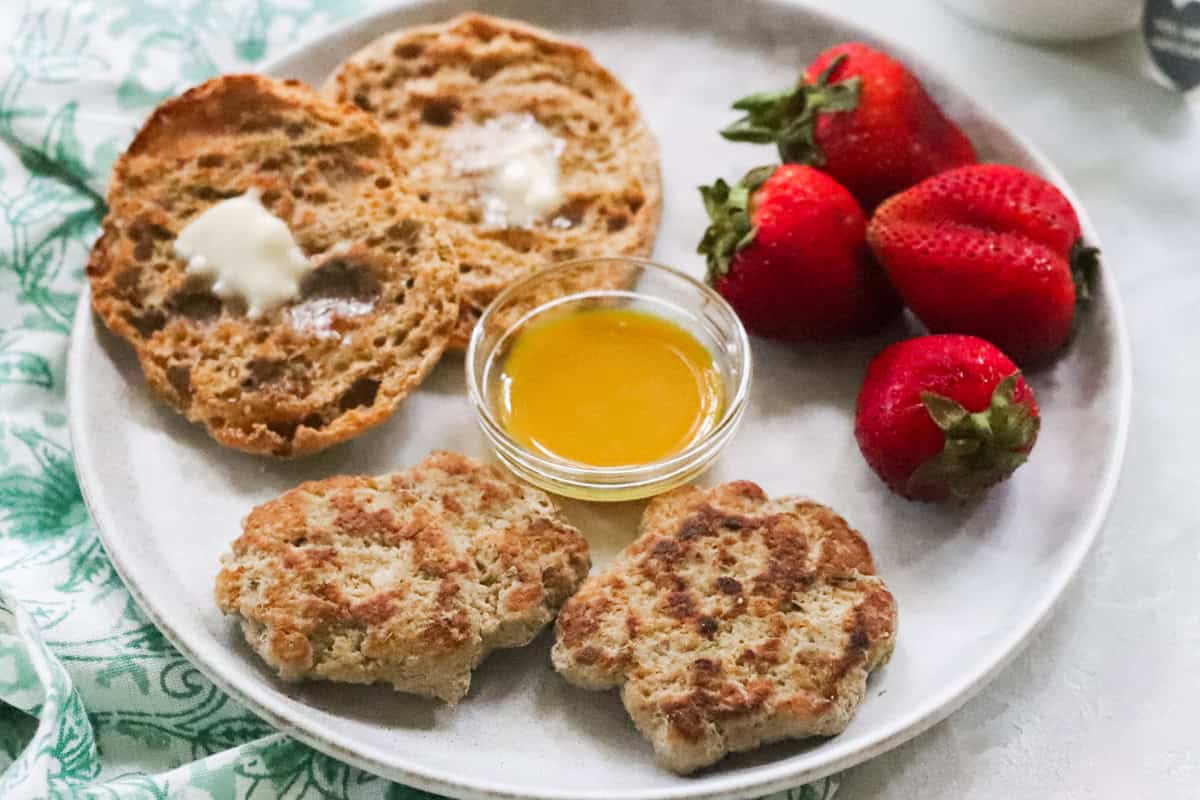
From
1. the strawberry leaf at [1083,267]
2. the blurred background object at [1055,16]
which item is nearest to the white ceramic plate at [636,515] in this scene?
the strawberry leaf at [1083,267]

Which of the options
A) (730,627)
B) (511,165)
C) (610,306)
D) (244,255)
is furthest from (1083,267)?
(244,255)

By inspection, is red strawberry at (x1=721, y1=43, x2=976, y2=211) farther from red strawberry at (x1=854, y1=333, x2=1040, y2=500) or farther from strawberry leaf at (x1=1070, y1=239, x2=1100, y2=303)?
red strawberry at (x1=854, y1=333, x2=1040, y2=500)

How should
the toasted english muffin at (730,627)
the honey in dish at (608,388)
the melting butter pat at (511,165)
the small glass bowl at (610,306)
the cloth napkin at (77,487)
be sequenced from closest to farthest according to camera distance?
1. the toasted english muffin at (730,627)
2. the cloth napkin at (77,487)
3. the small glass bowl at (610,306)
4. the honey in dish at (608,388)
5. the melting butter pat at (511,165)

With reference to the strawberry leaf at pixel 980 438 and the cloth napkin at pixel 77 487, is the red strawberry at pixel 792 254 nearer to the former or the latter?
the strawberry leaf at pixel 980 438

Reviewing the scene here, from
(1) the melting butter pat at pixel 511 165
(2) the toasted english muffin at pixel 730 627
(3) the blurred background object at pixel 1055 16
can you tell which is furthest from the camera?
(3) the blurred background object at pixel 1055 16

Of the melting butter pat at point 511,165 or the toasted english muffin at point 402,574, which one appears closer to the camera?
the toasted english muffin at point 402,574

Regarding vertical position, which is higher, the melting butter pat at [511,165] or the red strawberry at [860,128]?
the red strawberry at [860,128]

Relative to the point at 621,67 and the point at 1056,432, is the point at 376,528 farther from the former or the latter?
the point at 621,67
